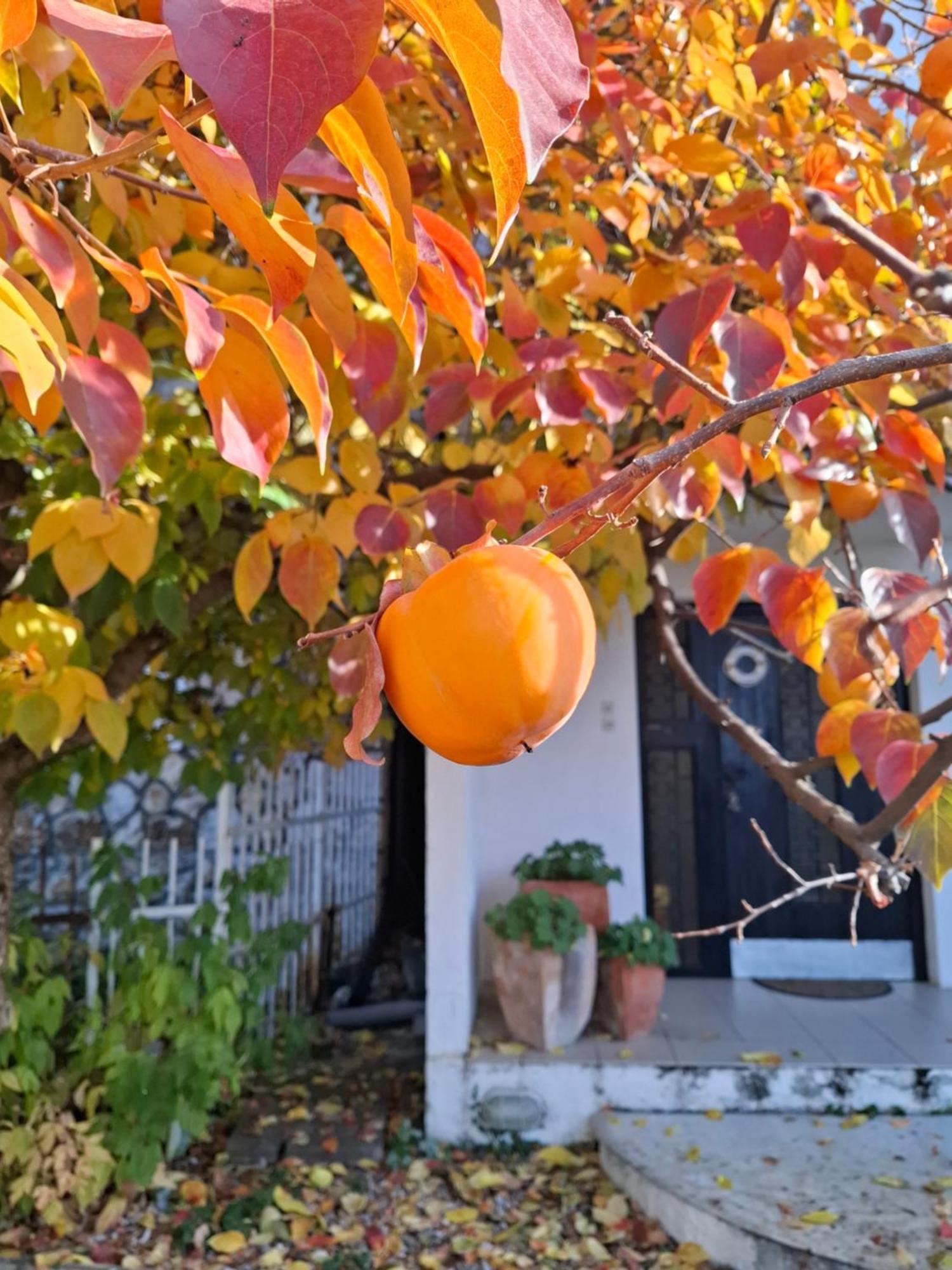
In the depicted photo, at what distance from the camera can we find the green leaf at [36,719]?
1616 mm

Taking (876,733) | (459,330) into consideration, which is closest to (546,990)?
(876,733)

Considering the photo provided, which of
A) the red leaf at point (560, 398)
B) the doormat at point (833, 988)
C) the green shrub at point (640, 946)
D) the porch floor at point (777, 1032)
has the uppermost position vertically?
the red leaf at point (560, 398)

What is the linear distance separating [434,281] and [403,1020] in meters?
4.79

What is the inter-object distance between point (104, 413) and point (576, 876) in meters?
3.70

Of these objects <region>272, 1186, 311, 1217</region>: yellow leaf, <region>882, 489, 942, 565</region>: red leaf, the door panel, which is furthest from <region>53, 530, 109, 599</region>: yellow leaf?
the door panel

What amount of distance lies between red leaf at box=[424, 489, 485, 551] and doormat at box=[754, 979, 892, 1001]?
3.95 m

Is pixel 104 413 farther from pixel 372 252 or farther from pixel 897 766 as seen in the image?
pixel 897 766

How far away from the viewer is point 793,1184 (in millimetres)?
2941

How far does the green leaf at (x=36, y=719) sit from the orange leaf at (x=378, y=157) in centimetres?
127

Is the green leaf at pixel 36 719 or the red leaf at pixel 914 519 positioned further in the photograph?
the green leaf at pixel 36 719

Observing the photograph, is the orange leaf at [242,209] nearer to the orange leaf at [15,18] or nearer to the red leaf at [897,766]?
the orange leaf at [15,18]

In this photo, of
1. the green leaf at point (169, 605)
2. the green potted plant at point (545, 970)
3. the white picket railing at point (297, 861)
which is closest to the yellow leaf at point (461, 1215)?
the green potted plant at point (545, 970)

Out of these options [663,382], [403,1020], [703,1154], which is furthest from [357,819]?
[663,382]

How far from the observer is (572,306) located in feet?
9.66
